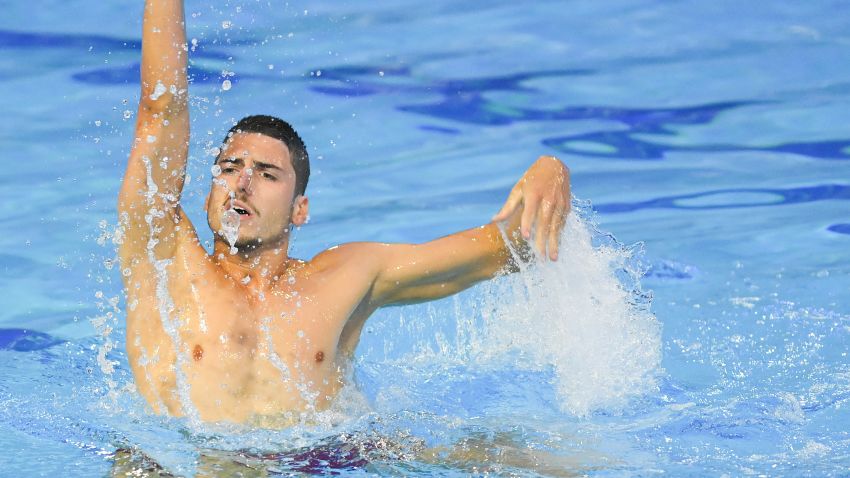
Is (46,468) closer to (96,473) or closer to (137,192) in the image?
(96,473)

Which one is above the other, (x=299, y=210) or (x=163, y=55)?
(x=163, y=55)

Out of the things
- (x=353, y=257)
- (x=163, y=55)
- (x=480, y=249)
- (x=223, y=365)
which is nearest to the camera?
(x=163, y=55)

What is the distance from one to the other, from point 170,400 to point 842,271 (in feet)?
10.8

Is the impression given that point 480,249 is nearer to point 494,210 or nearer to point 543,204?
point 543,204

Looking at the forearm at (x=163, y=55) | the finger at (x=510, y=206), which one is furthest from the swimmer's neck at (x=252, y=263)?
the finger at (x=510, y=206)

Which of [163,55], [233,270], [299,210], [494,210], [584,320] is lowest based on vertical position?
[233,270]

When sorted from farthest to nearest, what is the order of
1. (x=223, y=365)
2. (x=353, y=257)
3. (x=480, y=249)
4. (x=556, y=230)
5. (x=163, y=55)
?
1. (x=480, y=249)
2. (x=353, y=257)
3. (x=556, y=230)
4. (x=223, y=365)
5. (x=163, y=55)

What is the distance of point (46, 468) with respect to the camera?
340 centimetres

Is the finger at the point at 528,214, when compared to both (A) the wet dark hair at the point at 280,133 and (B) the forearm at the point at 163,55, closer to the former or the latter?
(A) the wet dark hair at the point at 280,133

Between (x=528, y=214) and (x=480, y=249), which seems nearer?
(x=528, y=214)

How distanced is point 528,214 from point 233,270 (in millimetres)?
860

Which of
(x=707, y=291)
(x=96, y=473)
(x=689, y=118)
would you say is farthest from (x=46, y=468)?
(x=689, y=118)

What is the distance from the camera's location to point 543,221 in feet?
11.7

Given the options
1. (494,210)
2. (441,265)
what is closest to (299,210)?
(441,265)
